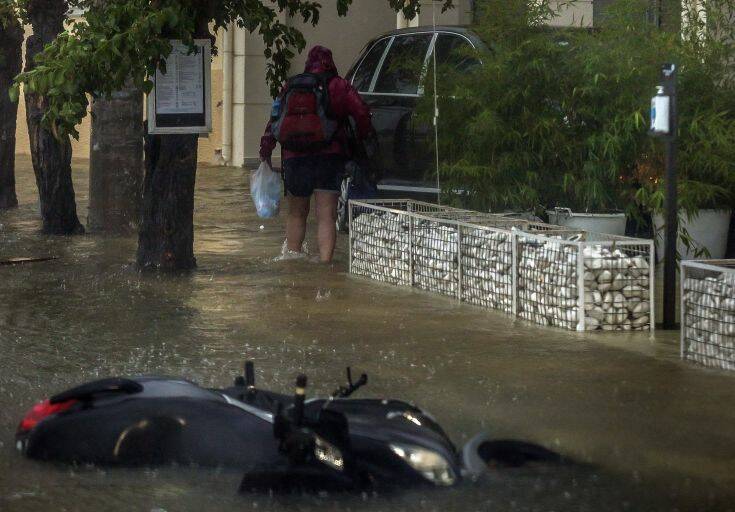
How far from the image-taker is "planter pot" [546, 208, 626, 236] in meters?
10.3

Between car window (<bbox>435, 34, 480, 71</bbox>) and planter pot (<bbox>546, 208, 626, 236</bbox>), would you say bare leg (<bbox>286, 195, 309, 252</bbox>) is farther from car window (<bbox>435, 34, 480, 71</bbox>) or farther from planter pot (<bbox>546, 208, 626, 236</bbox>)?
planter pot (<bbox>546, 208, 626, 236</bbox>)

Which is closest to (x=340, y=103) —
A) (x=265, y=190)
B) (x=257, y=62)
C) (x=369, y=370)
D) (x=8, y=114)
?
A: (x=265, y=190)

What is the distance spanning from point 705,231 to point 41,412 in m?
6.29

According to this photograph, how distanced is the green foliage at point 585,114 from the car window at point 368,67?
2350 mm

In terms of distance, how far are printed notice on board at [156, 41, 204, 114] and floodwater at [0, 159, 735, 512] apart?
1191mm

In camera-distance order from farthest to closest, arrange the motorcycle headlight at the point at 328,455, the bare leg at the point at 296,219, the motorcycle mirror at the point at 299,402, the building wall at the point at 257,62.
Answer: the building wall at the point at 257,62 → the bare leg at the point at 296,219 → the motorcycle headlight at the point at 328,455 → the motorcycle mirror at the point at 299,402

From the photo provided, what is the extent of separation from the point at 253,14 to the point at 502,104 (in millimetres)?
1862

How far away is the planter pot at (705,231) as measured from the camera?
34.4 ft

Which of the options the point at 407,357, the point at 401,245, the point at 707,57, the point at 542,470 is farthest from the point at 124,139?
the point at 542,470

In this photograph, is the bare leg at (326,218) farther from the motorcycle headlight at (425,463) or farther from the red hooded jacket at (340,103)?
the motorcycle headlight at (425,463)

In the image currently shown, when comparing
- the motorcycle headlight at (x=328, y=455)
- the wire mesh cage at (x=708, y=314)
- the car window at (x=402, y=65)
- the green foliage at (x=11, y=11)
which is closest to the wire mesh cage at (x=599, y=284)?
the wire mesh cage at (x=708, y=314)

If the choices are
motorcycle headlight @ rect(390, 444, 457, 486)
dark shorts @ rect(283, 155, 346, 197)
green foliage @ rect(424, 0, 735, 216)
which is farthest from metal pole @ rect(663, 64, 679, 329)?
dark shorts @ rect(283, 155, 346, 197)

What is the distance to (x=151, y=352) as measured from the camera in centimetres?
749

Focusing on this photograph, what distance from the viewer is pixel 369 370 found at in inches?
279
